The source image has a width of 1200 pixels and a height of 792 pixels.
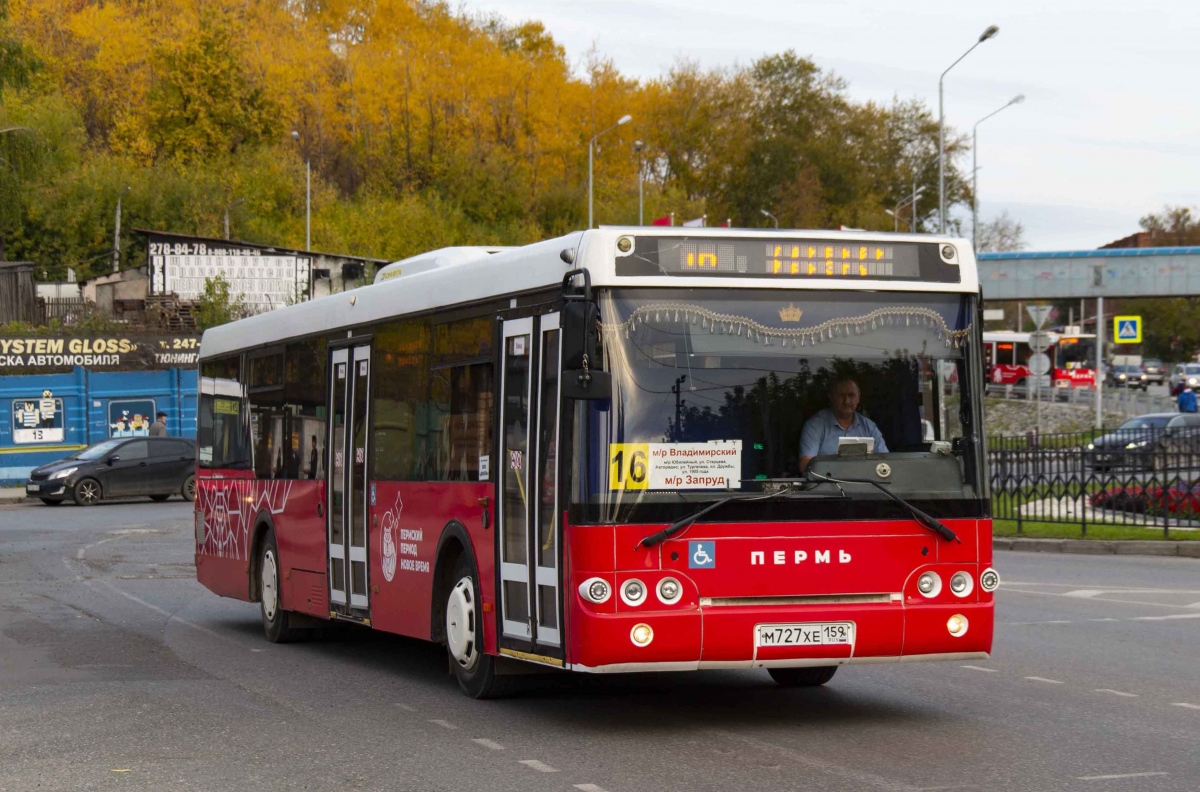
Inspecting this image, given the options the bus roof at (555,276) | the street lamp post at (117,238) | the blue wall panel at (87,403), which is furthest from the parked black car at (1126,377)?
the bus roof at (555,276)

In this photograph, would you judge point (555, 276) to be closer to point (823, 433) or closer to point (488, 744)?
point (823, 433)

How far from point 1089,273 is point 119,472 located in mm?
42233

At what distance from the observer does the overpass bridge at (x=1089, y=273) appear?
63.9m

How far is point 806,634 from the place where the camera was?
28.3 ft

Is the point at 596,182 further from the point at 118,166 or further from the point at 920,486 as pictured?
the point at 920,486

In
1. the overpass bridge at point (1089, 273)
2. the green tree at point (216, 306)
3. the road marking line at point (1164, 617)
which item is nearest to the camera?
the road marking line at point (1164, 617)

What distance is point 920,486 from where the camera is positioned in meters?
8.91

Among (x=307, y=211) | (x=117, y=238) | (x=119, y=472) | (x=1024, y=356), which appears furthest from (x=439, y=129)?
(x=119, y=472)

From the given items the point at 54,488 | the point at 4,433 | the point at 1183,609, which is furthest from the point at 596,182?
the point at 1183,609

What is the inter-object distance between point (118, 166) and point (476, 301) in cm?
7729

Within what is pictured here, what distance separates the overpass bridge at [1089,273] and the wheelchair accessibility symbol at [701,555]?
185 ft

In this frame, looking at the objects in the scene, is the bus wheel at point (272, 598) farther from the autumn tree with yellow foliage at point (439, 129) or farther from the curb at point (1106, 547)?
the autumn tree with yellow foliage at point (439, 129)

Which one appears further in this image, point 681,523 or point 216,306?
point 216,306

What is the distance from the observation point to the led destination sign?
8.62 meters
